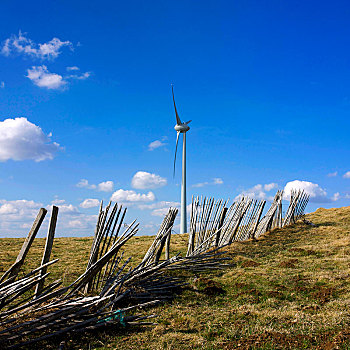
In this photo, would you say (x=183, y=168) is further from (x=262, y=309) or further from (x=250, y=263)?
(x=262, y=309)

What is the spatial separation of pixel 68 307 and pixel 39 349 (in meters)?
0.45

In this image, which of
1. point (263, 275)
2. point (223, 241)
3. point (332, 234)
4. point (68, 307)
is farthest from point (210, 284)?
point (332, 234)

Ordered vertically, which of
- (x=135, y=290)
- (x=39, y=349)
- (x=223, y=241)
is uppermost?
(x=223, y=241)

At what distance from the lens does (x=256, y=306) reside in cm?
441

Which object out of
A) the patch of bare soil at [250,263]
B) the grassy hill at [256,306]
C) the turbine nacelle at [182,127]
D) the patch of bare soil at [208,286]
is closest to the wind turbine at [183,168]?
the turbine nacelle at [182,127]

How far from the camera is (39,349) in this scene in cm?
306

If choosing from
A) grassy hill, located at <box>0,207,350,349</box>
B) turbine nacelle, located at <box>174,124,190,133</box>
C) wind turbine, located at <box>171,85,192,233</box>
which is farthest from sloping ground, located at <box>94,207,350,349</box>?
turbine nacelle, located at <box>174,124,190,133</box>

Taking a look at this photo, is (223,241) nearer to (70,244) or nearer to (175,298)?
(175,298)

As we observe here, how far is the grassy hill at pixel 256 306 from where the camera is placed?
10.8 ft

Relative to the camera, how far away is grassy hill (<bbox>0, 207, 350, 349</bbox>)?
3.28m

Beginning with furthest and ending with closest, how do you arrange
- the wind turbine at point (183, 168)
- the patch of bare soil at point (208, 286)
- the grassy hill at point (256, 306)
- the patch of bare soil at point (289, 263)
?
the wind turbine at point (183, 168) < the patch of bare soil at point (289, 263) < the patch of bare soil at point (208, 286) < the grassy hill at point (256, 306)

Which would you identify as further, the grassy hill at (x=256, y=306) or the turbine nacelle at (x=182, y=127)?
the turbine nacelle at (x=182, y=127)

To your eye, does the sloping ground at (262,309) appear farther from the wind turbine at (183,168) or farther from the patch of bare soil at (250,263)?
the wind turbine at (183,168)

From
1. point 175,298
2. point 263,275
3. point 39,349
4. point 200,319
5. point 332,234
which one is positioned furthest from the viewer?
point 332,234
